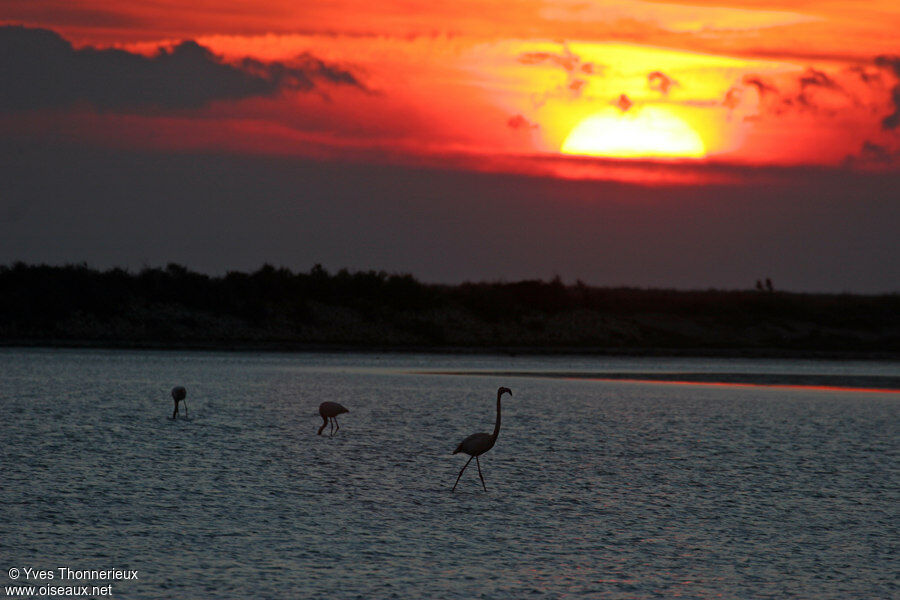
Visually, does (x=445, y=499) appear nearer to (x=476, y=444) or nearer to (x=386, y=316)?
(x=476, y=444)

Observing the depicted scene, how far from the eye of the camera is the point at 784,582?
39.8 feet

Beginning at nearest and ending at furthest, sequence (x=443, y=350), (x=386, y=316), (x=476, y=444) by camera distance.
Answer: (x=476, y=444) < (x=443, y=350) < (x=386, y=316)

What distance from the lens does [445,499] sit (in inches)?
665

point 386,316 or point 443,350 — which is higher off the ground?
point 386,316

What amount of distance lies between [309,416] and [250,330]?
57.6 m

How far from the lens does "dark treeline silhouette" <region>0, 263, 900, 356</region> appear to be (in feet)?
270

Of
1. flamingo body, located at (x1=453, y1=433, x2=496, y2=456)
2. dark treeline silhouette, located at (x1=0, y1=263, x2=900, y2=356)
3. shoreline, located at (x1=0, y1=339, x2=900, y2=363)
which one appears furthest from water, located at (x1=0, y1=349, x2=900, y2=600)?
dark treeline silhouette, located at (x1=0, y1=263, x2=900, y2=356)

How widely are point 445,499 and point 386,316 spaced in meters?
76.9

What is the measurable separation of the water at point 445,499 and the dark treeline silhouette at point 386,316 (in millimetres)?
47383

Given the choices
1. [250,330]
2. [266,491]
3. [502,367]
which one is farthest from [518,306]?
[266,491]

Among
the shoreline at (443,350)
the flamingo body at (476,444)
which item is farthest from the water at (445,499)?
the shoreline at (443,350)

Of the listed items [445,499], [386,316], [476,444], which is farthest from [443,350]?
[445,499]

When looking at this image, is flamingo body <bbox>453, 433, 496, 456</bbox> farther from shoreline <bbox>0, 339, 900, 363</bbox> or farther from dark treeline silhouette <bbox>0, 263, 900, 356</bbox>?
dark treeline silhouette <bbox>0, 263, 900, 356</bbox>

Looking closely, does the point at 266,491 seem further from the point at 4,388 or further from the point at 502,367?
the point at 502,367
